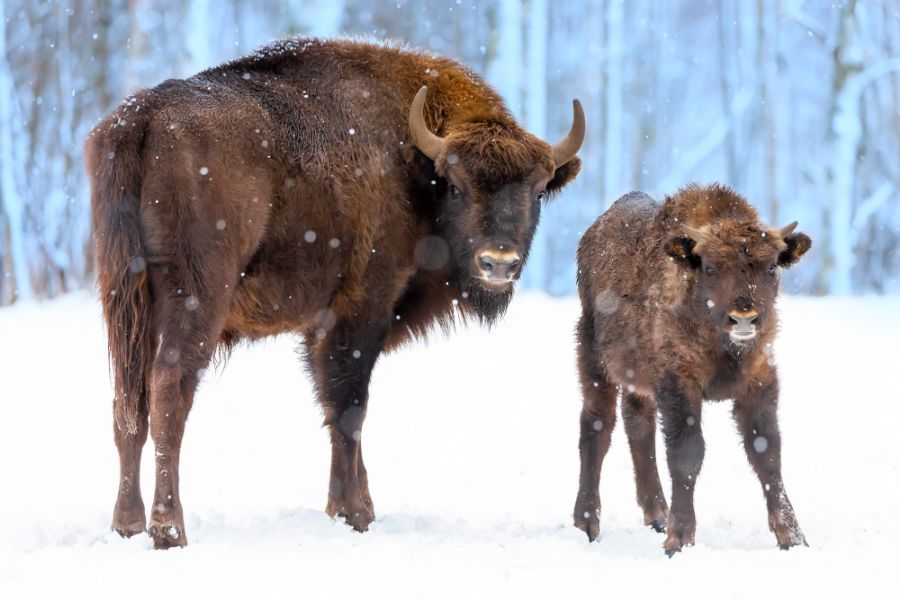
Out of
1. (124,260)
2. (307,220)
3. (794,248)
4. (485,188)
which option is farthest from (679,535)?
(124,260)

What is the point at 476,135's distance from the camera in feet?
25.3

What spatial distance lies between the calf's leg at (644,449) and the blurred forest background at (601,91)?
39.9 ft

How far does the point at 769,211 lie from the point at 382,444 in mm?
14370

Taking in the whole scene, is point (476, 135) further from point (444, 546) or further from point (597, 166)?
point (597, 166)

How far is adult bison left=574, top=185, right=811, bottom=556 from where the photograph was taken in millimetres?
6395

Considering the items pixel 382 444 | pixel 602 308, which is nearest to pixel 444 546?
pixel 602 308

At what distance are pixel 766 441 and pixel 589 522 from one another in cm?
119

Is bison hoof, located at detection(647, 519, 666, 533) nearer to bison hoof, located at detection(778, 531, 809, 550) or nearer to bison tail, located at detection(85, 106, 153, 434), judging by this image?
bison hoof, located at detection(778, 531, 809, 550)

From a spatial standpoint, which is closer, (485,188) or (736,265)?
(736,265)

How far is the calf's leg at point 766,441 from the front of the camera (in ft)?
21.4

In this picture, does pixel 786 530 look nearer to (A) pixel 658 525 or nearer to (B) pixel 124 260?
(A) pixel 658 525

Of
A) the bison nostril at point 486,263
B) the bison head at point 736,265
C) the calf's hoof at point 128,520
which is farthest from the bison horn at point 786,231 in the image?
the calf's hoof at point 128,520

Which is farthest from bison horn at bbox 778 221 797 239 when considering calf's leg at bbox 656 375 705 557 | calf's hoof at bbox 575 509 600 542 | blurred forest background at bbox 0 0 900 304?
blurred forest background at bbox 0 0 900 304

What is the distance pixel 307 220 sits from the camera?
7.33 m
